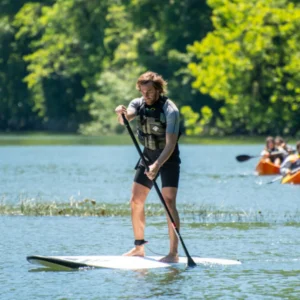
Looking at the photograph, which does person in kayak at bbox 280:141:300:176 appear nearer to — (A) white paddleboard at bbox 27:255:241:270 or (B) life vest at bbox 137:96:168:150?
(A) white paddleboard at bbox 27:255:241:270

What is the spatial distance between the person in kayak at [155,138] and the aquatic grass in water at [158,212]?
5034 mm

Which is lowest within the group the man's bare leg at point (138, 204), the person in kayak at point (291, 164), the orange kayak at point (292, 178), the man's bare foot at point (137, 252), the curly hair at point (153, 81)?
the orange kayak at point (292, 178)

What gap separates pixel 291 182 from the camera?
3031 cm

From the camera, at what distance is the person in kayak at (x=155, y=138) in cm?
1439

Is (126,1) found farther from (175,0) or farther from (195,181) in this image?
(195,181)

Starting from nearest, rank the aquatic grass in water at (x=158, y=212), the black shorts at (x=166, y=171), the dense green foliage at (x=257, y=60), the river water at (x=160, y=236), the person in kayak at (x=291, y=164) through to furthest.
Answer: the river water at (x=160, y=236) → the black shorts at (x=166, y=171) → the aquatic grass in water at (x=158, y=212) → the person in kayak at (x=291, y=164) → the dense green foliage at (x=257, y=60)

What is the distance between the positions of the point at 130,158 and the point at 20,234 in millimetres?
27860

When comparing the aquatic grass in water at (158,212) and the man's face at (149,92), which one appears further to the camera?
the aquatic grass in water at (158,212)

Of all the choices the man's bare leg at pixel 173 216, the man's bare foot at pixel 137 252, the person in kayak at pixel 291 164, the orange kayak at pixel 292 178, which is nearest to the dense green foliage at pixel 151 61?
the person in kayak at pixel 291 164

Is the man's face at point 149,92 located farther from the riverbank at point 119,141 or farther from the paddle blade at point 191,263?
the riverbank at point 119,141

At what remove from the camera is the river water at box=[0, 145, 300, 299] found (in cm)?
1348

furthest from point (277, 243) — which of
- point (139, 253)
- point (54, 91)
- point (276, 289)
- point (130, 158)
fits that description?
point (54, 91)

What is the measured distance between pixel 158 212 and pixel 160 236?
4033mm

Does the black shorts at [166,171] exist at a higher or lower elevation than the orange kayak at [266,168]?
higher
